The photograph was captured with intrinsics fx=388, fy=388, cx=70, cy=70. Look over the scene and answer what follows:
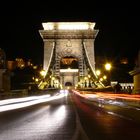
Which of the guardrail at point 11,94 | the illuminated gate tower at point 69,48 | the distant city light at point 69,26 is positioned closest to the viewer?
the guardrail at point 11,94

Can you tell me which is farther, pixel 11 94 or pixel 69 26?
pixel 69 26

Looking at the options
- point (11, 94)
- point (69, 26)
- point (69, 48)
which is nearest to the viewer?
point (11, 94)

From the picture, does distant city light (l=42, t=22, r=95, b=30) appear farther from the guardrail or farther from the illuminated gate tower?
the guardrail

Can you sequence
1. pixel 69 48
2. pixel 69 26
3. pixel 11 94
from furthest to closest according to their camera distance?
pixel 69 26 < pixel 69 48 < pixel 11 94

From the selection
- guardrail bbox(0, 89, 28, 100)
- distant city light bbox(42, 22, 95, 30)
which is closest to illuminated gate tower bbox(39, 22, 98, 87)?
distant city light bbox(42, 22, 95, 30)

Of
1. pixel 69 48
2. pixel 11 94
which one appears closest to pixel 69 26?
pixel 69 48

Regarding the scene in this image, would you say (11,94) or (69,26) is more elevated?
(69,26)

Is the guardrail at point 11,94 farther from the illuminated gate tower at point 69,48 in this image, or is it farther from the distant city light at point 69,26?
the distant city light at point 69,26

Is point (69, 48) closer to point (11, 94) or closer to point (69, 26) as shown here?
point (69, 26)

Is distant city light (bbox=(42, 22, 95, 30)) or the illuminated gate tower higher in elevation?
distant city light (bbox=(42, 22, 95, 30))

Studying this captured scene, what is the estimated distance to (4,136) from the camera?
38.5 ft

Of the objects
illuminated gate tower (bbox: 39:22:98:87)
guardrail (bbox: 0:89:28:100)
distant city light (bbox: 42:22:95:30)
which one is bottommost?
guardrail (bbox: 0:89:28:100)

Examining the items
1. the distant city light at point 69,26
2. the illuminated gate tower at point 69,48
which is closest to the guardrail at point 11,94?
the illuminated gate tower at point 69,48

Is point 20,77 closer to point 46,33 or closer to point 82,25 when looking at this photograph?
point 46,33
